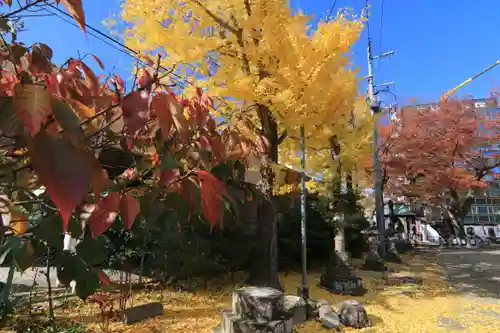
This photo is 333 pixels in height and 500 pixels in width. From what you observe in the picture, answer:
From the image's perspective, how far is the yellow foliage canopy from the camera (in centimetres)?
522

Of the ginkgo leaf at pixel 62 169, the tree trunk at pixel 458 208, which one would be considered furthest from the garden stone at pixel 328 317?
the tree trunk at pixel 458 208

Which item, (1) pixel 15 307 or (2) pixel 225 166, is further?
(1) pixel 15 307

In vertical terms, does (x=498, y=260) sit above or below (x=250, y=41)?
below

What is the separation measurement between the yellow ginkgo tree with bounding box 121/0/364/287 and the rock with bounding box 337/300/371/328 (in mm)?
2302

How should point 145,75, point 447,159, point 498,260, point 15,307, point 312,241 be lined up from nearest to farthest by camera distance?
1. point 145,75
2. point 15,307
3. point 312,241
4. point 498,260
5. point 447,159

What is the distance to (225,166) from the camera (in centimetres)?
117

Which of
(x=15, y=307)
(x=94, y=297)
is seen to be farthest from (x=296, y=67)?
(x=15, y=307)

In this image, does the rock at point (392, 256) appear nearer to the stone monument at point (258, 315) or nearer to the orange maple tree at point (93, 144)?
the stone monument at point (258, 315)

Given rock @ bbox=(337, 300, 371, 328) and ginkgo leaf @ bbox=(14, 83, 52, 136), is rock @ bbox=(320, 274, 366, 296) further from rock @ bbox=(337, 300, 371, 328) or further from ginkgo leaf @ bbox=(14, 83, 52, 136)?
ginkgo leaf @ bbox=(14, 83, 52, 136)

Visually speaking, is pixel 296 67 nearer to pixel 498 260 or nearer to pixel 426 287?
pixel 426 287

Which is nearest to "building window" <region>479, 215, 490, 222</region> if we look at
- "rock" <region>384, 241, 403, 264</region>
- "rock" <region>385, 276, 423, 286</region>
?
"rock" <region>384, 241, 403, 264</region>

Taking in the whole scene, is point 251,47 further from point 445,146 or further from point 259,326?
point 445,146

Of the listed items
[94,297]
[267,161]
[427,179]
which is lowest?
[94,297]

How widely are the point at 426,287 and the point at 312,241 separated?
3.07 metres
